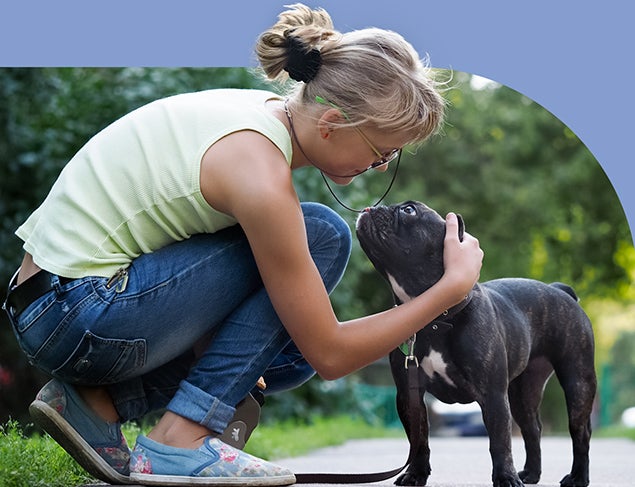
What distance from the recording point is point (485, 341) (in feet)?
8.55

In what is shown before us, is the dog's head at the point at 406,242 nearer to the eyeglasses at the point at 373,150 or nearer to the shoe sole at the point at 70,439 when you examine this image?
the eyeglasses at the point at 373,150

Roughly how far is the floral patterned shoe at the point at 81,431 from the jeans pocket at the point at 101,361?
0.06 metres

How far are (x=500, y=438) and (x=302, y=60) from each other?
3.73ft

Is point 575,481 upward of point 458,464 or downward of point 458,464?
upward

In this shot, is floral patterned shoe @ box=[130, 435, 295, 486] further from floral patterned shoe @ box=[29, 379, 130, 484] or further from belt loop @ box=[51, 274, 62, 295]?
belt loop @ box=[51, 274, 62, 295]

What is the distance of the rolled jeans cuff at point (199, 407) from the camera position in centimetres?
232

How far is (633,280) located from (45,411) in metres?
15.9

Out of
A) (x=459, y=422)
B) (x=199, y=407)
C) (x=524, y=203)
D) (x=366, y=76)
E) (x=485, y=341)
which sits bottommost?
(x=459, y=422)

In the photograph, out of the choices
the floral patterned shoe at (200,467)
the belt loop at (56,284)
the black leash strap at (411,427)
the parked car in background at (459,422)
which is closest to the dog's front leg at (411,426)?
the black leash strap at (411,427)

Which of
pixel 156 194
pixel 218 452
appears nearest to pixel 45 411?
pixel 218 452

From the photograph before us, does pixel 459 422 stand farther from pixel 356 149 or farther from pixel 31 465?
pixel 356 149

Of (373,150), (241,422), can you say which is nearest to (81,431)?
(241,422)

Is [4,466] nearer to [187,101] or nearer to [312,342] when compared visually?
[312,342]

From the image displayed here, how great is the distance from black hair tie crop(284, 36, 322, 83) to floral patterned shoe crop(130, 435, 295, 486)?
950mm
